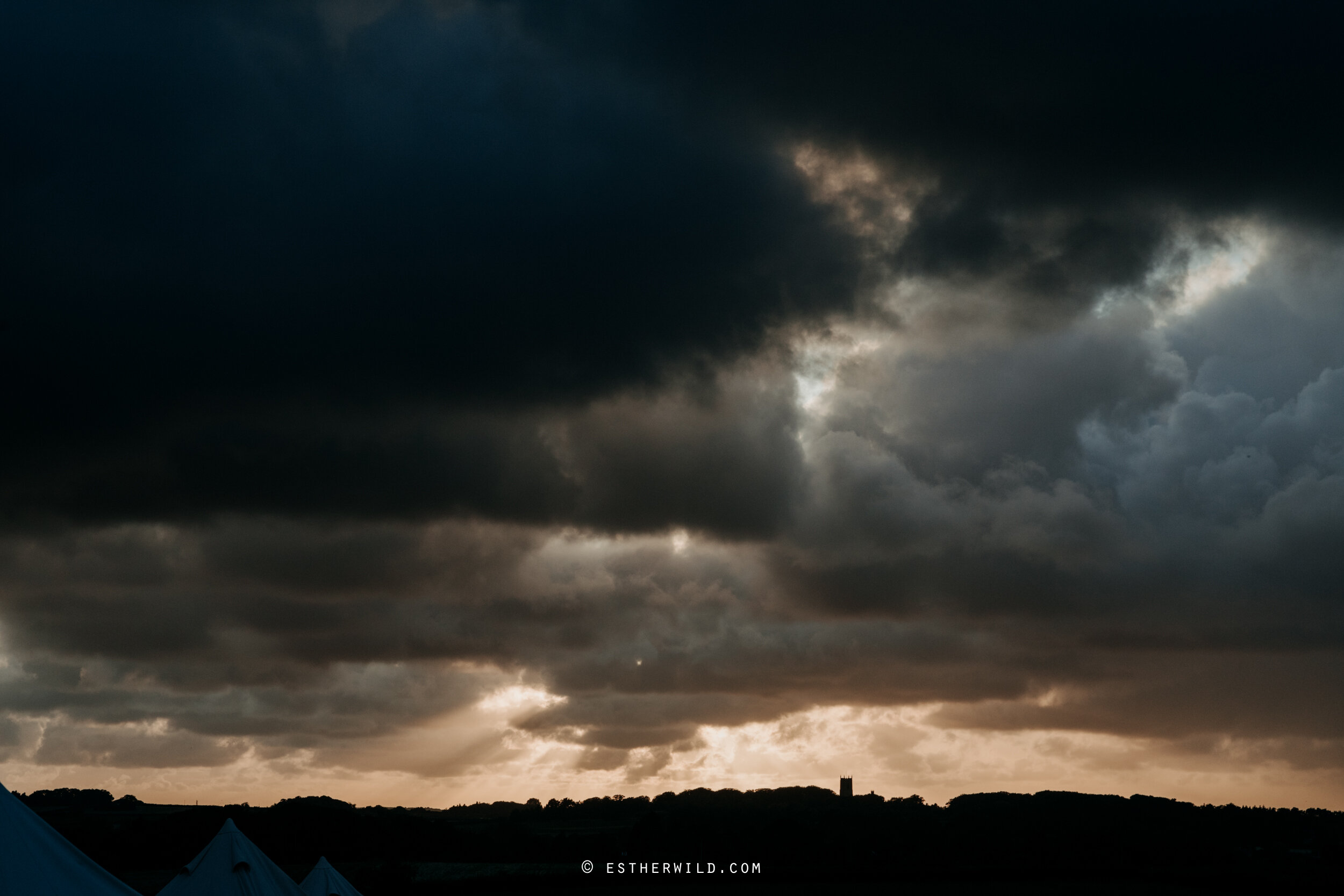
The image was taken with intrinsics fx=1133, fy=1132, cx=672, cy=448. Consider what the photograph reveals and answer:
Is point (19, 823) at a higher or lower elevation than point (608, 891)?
higher

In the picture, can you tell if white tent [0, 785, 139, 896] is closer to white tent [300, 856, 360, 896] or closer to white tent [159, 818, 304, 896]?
white tent [159, 818, 304, 896]

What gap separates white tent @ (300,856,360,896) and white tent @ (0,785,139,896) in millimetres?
27537

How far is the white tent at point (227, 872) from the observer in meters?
35.0

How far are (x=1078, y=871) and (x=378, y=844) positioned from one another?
7934cm

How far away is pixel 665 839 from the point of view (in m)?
138

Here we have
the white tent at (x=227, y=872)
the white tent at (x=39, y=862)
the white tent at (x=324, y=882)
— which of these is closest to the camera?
the white tent at (x=39, y=862)

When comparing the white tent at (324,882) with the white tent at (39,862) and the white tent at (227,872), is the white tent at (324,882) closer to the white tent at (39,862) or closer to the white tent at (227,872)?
the white tent at (227,872)

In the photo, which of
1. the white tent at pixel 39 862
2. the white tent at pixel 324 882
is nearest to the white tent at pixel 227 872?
the white tent at pixel 324 882

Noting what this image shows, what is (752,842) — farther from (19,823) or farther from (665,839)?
(19,823)

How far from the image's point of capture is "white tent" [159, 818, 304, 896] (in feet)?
115

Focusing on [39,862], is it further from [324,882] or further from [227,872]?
[324,882]

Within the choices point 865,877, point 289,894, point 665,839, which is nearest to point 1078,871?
point 865,877

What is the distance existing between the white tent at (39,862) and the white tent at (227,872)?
1756 centimetres

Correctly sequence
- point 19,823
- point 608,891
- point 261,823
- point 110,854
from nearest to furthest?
point 19,823
point 608,891
point 110,854
point 261,823
